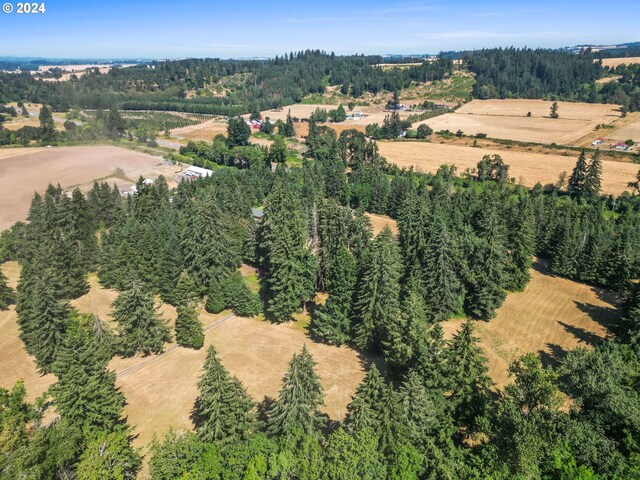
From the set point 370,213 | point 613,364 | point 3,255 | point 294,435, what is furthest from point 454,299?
point 3,255

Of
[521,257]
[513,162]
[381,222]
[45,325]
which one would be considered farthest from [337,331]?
[513,162]

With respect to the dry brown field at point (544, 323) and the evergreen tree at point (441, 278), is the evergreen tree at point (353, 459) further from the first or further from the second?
the evergreen tree at point (441, 278)

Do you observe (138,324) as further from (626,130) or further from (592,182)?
(626,130)

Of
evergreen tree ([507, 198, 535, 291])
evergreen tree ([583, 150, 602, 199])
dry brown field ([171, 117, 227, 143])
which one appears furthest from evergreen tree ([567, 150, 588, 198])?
dry brown field ([171, 117, 227, 143])

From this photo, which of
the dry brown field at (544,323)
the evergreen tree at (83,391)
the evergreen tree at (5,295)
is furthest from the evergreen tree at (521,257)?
the evergreen tree at (5,295)

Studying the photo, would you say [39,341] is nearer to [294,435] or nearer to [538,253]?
[294,435]

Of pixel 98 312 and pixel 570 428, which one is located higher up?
pixel 570 428
